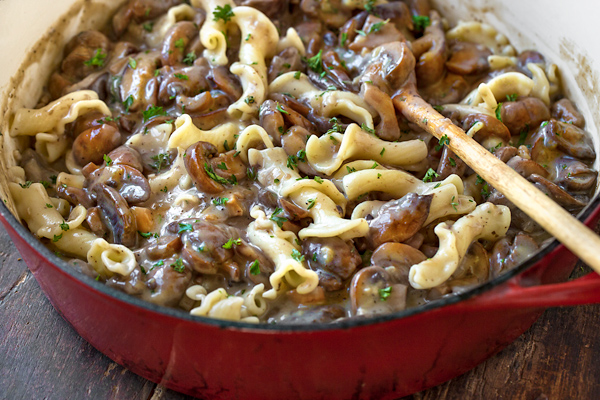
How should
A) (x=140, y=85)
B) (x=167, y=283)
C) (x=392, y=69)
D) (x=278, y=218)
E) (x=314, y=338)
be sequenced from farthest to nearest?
(x=140, y=85) → (x=392, y=69) → (x=278, y=218) → (x=167, y=283) → (x=314, y=338)

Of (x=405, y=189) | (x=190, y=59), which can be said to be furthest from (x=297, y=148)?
(x=190, y=59)

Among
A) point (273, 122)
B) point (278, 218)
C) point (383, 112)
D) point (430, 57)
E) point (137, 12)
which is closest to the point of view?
point (278, 218)

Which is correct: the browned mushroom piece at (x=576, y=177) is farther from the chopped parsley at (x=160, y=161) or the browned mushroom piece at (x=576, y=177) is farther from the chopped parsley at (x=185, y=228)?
the chopped parsley at (x=160, y=161)

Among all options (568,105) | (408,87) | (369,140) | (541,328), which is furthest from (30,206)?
(568,105)

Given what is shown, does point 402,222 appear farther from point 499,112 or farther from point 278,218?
point 499,112

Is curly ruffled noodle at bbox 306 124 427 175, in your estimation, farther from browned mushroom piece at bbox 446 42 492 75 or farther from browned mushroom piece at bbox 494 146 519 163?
browned mushroom piece at bbox 446 42 492 75

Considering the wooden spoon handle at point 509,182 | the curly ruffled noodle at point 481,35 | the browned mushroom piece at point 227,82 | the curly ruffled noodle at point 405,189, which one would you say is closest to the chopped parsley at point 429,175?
the curly ruffled noodle at point 405,189
